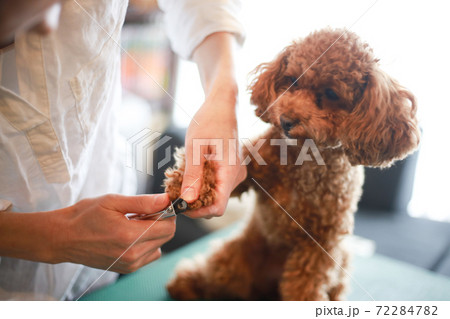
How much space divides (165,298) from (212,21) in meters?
0.70

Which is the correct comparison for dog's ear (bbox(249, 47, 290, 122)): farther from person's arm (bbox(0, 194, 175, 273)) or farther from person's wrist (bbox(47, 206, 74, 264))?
person's wrist (bbox(47, 206, 74, 264))

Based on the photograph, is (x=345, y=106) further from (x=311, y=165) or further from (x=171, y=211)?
(x=171, y=211)

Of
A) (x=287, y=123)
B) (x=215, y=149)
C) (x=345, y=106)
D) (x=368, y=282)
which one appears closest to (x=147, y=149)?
(x=215, y=149)

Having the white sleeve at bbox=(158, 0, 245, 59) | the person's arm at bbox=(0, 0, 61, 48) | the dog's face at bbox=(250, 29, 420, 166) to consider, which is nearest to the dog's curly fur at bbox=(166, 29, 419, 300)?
the dog's face at bbox=(250, 29, 420, 166)

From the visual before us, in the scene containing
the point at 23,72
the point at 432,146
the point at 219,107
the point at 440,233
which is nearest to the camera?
the point at 23,72

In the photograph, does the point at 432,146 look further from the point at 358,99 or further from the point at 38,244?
the point at 38,244

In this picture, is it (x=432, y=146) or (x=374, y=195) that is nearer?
(x=432, y=146)

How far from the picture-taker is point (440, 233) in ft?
3.46

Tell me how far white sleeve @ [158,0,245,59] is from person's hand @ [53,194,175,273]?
0.37 meters

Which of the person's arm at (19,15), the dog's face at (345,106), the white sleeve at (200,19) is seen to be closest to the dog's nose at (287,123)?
the dog's face at (345,106)

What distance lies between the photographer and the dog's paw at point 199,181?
1.68ft

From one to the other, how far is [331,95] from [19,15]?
0.52 metres

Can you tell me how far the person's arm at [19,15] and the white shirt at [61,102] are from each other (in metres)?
0.03
